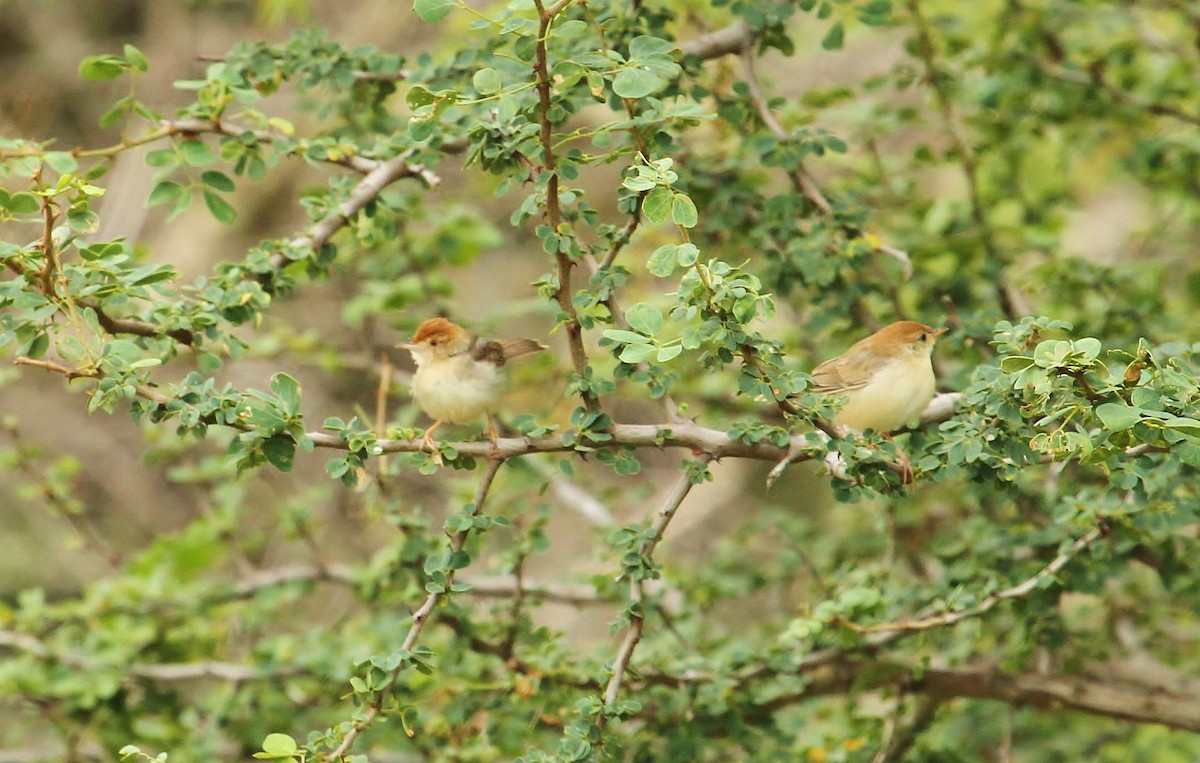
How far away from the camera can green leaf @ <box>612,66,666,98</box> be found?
7.84ft

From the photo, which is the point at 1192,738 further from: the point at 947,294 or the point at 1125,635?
the point at 947,294

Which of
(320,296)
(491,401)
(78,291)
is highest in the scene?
(78,291)

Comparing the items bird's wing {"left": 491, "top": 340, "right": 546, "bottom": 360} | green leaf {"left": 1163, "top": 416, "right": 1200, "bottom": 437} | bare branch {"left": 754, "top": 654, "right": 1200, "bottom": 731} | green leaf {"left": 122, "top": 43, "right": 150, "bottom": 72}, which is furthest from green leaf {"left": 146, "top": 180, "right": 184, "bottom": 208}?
green leaf {"left": 1163, "top": 416, "right": 1200, "bottom": 437}

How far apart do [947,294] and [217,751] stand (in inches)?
113

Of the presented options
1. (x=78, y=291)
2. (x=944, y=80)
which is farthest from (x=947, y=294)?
(x=78, y=291)

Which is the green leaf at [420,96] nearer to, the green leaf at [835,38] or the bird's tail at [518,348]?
the bird's tail at [518,348]

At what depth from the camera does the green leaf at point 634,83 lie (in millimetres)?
2391

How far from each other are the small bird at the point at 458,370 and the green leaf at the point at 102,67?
1.10 m

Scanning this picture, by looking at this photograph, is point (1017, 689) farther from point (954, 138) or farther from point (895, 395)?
point (954, 138)

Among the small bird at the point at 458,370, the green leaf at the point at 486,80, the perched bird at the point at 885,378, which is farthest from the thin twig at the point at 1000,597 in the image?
the green leaf at the point at 486,80

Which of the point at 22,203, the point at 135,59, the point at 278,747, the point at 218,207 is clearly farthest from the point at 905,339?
the point at 22,203

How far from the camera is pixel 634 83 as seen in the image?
7.89 ft

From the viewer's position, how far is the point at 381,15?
8164 mm

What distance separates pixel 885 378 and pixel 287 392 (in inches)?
59.9
